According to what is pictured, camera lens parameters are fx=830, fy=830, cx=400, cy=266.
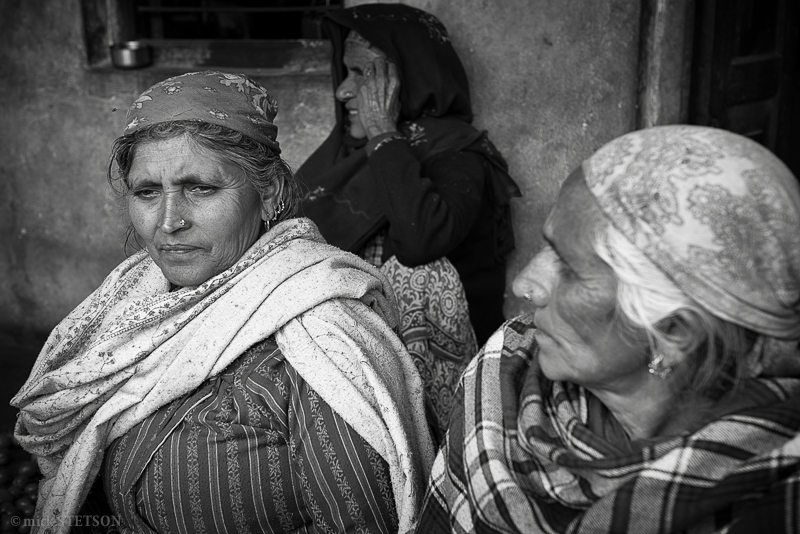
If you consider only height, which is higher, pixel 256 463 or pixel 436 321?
pixel 256 463

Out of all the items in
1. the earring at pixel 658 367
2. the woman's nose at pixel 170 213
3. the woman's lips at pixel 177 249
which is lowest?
the woman's lips at pixel 177 249

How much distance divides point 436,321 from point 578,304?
6.10ft

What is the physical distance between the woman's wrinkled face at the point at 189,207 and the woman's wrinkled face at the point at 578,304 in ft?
2.91

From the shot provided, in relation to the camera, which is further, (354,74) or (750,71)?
(750,71)

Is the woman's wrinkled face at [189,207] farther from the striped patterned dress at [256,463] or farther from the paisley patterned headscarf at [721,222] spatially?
the paisley patterned headscarf at [721,222]

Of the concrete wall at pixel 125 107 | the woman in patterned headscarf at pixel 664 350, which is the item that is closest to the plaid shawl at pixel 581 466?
the woman in patterned headscarf at pixel 664 350

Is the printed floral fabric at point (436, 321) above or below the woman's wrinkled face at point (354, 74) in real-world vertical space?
below

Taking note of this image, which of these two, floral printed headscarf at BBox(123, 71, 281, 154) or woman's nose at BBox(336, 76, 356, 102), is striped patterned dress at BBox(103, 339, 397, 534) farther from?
woman's nose at BBox(336, 76, 356, 102)

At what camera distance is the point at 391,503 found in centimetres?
194

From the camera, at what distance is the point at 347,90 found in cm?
363

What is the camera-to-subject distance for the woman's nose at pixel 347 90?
3.62m

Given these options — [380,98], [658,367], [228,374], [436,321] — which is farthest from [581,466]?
[380,98]

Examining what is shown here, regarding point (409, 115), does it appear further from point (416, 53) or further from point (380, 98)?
point (416, 53)

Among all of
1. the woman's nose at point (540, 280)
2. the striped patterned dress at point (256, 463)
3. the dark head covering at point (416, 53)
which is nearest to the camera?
the woman's nose at point (540, 280)
